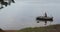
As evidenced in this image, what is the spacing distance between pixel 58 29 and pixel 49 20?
0.22 m

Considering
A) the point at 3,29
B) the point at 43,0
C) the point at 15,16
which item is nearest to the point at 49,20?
the point at 43,0

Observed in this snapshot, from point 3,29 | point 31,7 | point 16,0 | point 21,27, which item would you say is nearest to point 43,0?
point 31,7

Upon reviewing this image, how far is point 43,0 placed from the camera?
90.4 inches

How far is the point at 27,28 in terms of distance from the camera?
7.30ft

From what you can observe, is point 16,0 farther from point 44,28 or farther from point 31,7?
point 44,28

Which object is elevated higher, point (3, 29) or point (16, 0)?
point (16, 0)

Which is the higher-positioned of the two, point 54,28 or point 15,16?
point 15,16

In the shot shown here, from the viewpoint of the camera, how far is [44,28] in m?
2.17

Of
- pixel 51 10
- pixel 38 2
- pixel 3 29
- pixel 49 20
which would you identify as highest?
pixel 38 2

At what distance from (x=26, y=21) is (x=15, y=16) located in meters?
0.22

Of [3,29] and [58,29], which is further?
[3,29]

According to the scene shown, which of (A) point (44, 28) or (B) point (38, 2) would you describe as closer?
(A) point (44, 28)

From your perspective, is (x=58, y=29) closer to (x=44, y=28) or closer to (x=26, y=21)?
(x=44, y=28)

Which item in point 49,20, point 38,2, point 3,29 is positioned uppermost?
point 38,2
